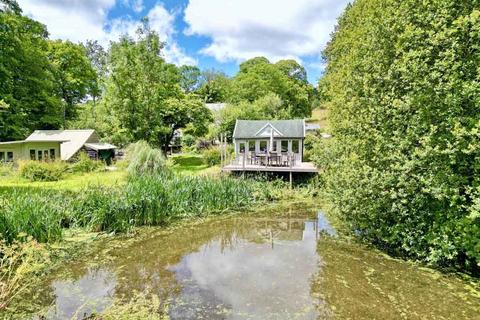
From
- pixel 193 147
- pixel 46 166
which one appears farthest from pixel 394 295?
pixel 193 147

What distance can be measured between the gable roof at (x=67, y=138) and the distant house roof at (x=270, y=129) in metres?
11.3

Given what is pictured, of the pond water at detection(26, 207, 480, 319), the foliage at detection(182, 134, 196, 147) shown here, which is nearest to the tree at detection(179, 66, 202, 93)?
the foliage at detection(182, 134, 196, 147)

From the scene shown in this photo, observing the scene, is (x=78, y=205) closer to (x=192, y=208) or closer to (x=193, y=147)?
(x=192, y=208)

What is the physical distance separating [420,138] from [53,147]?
75.2ft

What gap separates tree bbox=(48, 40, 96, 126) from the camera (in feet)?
93.8

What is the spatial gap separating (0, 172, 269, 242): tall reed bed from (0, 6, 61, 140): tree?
47.9ft

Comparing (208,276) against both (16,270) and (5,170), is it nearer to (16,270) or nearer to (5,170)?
(16,270)

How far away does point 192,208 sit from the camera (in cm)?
1030

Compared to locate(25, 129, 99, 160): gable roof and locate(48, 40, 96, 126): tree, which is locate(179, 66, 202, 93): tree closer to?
locate(48, 40, 96, 126): tree

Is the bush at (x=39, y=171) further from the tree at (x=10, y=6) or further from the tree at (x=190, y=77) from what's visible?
the tree at (x=190, y=77)

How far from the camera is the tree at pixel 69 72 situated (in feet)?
93.8

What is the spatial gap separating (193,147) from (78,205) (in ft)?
75.7

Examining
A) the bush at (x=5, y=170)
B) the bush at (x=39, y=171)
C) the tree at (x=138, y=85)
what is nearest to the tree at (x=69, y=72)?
the tree at (x=138, y=85)

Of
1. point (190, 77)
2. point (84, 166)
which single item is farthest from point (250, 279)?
point (190, 77)
